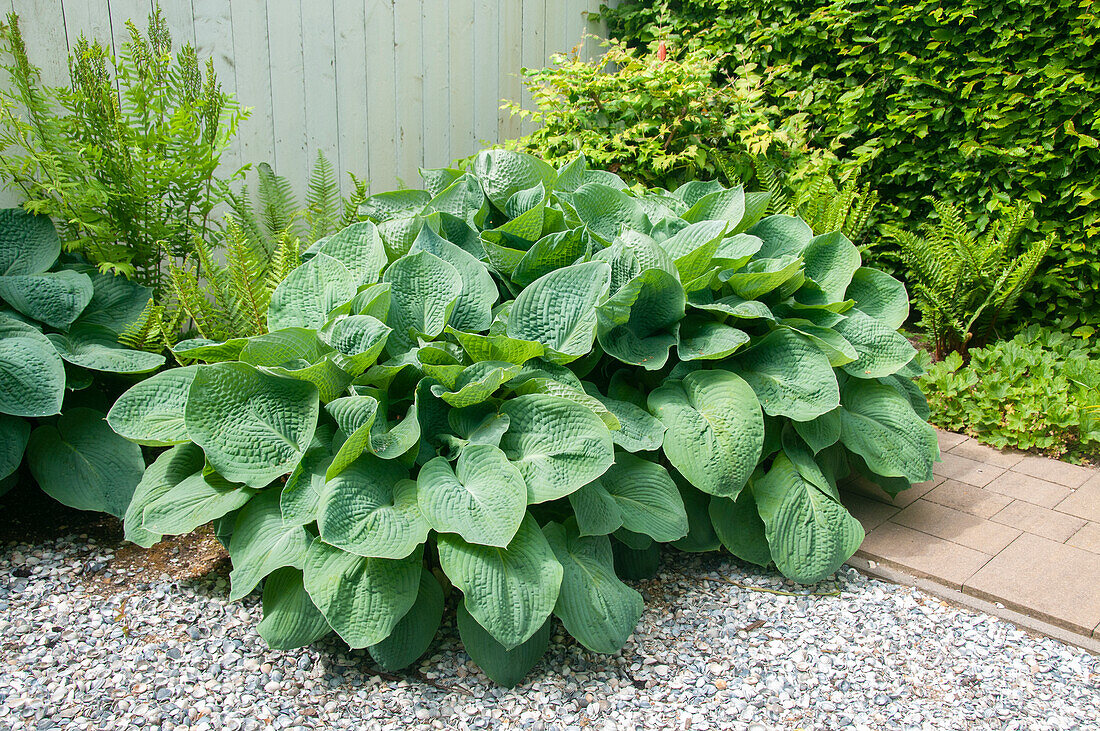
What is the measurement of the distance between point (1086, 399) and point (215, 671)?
10.5 ft

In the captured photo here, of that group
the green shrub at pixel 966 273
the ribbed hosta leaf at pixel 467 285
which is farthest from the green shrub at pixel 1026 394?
the ribbed hosta leaf at pixel 467 285

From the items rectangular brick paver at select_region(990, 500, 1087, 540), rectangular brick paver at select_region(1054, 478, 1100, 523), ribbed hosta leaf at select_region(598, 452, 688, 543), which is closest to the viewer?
ribbed hosta leaf at select_region(598, 452, 688, 543)

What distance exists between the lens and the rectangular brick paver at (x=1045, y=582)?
2018 mm

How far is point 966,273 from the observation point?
3.60 meters

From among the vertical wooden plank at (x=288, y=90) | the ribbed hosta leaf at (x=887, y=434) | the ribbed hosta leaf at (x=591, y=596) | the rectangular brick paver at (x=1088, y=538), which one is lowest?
the rectangular brick paver at (x=1088, y=538)

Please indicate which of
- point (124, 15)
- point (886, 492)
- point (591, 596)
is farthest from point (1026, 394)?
point (124, 15)

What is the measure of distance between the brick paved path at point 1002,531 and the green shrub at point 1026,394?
0.12m

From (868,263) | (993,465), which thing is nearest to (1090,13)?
(868,263)

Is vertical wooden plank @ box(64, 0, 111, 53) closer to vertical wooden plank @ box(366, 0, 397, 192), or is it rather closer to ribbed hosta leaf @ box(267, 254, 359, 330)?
vertical wooden plank @ box(366, 0, 397, 192)

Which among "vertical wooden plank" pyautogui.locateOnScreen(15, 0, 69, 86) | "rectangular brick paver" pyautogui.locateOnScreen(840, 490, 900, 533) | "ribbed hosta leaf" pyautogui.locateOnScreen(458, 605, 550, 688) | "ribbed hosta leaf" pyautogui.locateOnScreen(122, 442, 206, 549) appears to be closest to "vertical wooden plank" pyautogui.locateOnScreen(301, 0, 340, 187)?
"vertical wooden plank" pyautogui.locateOnScreen(15, 0, 69, 86)

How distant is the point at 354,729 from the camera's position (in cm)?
161

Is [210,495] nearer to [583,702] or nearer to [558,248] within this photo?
[583,702]

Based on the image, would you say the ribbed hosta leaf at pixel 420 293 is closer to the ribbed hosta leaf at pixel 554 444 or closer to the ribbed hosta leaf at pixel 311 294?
the ribbed hosta leaf at pixel 311 294

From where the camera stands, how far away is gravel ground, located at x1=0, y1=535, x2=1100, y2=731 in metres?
1.64
